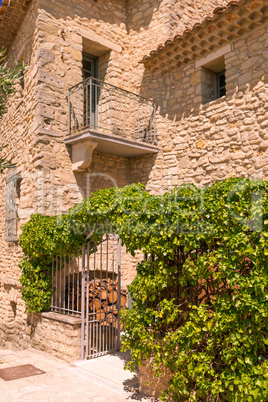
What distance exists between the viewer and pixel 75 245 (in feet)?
19.2

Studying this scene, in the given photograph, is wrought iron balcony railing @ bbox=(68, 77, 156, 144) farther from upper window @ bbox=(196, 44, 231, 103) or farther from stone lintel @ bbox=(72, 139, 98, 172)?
upper window @ bbox=(196, 44, 231, 103)

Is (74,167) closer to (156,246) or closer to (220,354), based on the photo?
(156,246)

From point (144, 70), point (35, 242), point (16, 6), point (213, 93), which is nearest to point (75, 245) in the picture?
point (35, 242)

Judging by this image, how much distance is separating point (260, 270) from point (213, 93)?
221 inches

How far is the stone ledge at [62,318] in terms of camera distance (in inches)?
224

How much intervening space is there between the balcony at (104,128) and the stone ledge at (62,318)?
3.09 m

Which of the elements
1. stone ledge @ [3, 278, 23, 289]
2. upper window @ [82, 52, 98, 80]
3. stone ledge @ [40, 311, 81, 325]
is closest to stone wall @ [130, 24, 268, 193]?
upper window @ [82, 52, 98, 80]

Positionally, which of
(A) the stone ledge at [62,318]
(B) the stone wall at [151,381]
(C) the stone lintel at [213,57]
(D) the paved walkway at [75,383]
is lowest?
(D) the paved walkway at [75,383]

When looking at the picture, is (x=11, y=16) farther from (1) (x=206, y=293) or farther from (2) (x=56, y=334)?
(1) (x=206, y=293)

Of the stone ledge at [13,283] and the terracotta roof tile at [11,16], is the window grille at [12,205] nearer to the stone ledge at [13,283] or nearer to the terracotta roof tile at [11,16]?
the stone ledge at [13,283]

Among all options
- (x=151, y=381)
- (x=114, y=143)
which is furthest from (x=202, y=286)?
(x=114, y=143)

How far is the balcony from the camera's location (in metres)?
7.47

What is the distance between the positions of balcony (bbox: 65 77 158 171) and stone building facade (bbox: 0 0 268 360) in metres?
0.04

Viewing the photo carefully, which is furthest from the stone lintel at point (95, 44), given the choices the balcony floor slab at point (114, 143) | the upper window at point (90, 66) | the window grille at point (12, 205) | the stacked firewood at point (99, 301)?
the stacked firewood at point (99, 301)
